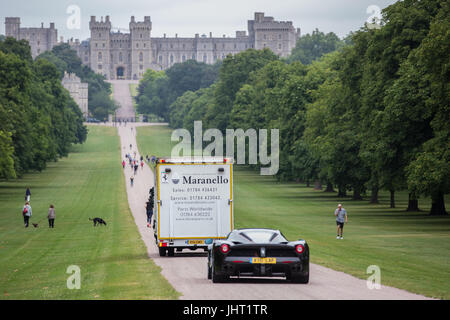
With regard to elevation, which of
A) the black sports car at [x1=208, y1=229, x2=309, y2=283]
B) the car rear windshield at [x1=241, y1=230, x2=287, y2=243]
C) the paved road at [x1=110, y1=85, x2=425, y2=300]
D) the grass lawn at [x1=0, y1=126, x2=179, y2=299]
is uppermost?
the car rear windshield at [x1=241, y1=230, x2=287, y2=243]

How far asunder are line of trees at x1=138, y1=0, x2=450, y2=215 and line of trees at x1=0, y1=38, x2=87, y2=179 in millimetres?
23786

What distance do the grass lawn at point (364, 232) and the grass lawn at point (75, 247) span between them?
6.07 meters

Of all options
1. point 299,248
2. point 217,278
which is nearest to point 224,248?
point 217,278

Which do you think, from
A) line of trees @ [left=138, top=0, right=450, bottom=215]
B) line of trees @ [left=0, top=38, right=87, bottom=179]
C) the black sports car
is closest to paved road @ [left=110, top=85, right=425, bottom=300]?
the black sports car

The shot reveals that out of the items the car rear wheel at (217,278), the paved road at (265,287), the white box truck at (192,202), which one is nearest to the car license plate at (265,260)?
the paved road at (265,287)

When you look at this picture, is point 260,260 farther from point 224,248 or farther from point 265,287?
point 224,248

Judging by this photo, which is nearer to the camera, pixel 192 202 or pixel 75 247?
pixel 192 202

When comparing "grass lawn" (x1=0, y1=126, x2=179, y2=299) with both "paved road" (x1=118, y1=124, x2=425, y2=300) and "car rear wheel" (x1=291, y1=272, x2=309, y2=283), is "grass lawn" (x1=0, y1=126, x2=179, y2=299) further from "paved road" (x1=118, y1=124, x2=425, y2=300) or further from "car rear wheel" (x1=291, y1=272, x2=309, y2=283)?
"car rear wheel" (x1=291, y1=272, x2=309, y2=283)

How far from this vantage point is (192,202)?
30.3 metres

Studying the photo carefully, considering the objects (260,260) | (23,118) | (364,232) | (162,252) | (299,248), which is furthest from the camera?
(23,118)

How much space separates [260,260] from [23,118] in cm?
6457

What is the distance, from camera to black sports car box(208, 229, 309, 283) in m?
21.4
